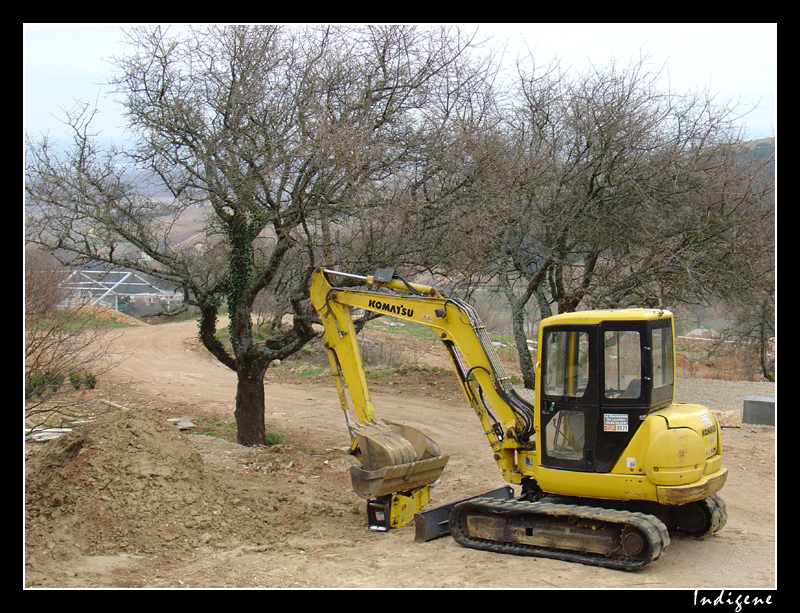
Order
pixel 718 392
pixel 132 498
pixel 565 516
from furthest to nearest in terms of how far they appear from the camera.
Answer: pixel 718 392, pixel 132 498, pixel 565 516

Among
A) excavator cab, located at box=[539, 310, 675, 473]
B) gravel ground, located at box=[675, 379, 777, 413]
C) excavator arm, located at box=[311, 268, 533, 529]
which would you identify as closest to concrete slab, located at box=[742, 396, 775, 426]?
gravel ground, located at box=[675, 379, 777, 413]

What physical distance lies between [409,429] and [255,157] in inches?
191

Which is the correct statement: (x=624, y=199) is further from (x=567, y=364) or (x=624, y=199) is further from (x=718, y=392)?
(x=567, y=364)

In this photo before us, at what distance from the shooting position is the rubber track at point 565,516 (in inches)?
255

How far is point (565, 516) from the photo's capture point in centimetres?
697

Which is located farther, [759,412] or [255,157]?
[759,412]

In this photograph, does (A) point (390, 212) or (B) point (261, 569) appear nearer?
(B) point (261, 569)

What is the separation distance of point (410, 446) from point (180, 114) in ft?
20.9

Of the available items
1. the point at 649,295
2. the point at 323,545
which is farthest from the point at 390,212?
the point at 649,295

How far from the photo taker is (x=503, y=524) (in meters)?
7.41

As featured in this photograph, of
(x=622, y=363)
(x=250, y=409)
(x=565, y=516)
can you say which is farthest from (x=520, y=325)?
(x=565, y=516)

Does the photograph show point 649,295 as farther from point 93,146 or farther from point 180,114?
point 93,146

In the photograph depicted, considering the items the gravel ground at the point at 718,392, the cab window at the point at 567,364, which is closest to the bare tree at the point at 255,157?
the cab window at the point at 567,364

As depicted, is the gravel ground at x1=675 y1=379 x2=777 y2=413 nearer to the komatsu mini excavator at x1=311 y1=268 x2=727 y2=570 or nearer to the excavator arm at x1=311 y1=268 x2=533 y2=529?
the komatsu mini excavator at x1=311 y1=268 x2=727 y2=570
